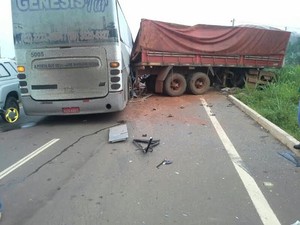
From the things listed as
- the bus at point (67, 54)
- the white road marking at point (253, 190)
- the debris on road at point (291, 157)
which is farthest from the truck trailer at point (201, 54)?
the debris on road at point (291, 157)

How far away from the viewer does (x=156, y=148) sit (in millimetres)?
6301

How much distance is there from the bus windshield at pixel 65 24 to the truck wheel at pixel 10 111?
6.94 feet

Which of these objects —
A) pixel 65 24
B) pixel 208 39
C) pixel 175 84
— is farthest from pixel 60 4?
pixel 208 39

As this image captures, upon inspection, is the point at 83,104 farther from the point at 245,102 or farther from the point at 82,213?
the point at 245,102

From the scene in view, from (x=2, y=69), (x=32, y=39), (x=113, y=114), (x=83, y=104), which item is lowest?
(x=113, y=114)

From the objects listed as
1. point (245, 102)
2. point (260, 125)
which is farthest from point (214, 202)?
point (245, 102)

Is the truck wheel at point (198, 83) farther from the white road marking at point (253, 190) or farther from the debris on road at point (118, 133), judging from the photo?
the white road marking at point (253, 190)

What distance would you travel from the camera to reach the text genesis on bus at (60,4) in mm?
7961

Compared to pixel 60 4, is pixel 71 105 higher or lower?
lower

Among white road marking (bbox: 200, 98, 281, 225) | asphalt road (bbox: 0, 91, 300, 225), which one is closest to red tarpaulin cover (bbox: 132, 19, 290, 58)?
asphalt road (bbox: 0, 91, 300, 225)

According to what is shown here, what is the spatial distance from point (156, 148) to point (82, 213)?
272 cm

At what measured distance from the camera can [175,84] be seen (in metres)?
13.7

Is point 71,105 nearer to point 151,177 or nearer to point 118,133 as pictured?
point 118,133

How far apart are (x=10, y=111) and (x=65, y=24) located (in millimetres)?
3071
